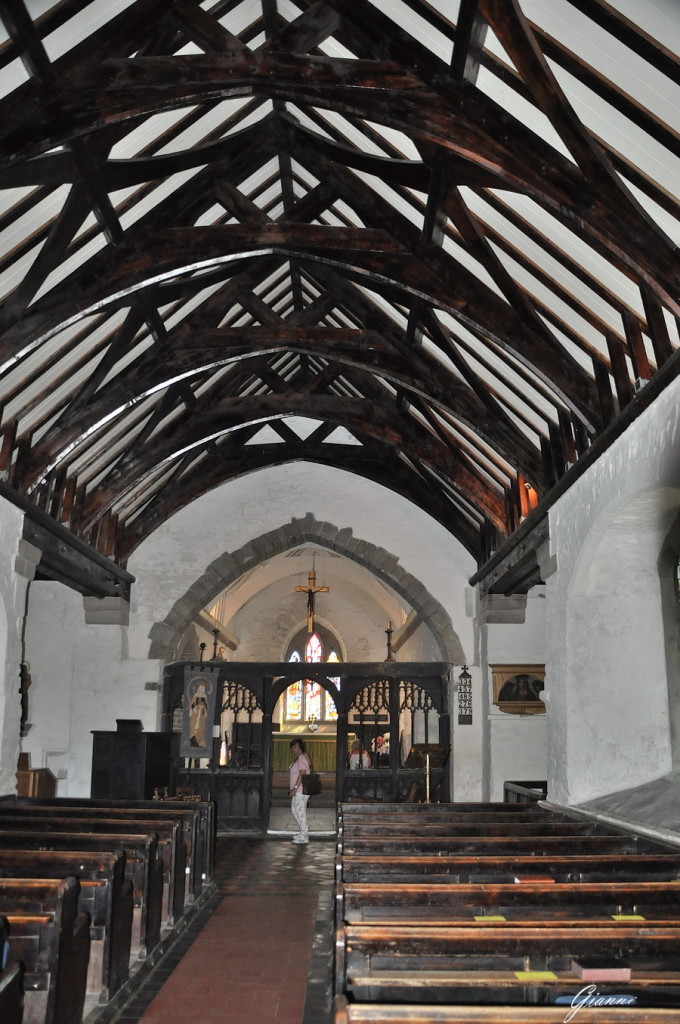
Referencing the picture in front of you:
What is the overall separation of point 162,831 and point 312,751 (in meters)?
13.4

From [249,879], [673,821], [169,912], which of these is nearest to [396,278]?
[673,821]

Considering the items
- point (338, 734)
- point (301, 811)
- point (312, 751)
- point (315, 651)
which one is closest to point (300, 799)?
point (301, 811)

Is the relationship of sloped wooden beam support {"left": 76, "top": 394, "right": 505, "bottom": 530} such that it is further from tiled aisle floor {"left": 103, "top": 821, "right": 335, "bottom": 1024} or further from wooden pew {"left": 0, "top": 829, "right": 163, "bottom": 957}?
wooden pew {"left": 0, "top": 829, "right": 163, "bottom": 957}

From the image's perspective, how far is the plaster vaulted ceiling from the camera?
15.4 ft

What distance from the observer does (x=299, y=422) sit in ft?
40.4

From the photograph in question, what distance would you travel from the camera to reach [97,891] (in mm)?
4109

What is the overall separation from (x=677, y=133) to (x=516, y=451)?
397 cm

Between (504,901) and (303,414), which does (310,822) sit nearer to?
(303,414)

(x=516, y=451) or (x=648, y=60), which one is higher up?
(x=648, y=60)

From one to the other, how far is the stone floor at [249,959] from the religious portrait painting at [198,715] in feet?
9.79

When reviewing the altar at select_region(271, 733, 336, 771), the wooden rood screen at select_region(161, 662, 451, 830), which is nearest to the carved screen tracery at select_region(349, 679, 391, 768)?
the wooden rood screen at select_region(161, 662, 451, 830)

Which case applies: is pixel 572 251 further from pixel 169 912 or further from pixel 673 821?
pixel 169 912

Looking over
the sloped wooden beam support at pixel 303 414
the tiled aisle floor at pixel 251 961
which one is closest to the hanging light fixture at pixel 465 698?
the sloped wooden beam support at pixel 303 414

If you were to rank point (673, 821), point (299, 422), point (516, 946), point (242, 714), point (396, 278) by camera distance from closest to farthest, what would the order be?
point (516, 946) < point (673, 821) < point (396, 278) < point (299, 422) < point (242, 714)
